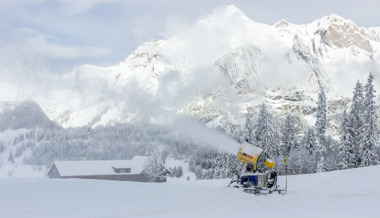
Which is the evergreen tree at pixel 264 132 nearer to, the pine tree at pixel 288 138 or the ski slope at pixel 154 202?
the pine tree at pixel 288 138

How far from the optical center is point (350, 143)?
5362cm

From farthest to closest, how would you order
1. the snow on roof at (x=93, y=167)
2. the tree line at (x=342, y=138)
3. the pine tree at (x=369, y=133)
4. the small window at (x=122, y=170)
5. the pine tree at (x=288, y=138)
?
the small window at (x=122, y=170), the snow on roof at (x=93, y=167), the pine tree at (x=288, y=138), the tree line at (x=342, y=138), the pine tree at (x=369, y=133)

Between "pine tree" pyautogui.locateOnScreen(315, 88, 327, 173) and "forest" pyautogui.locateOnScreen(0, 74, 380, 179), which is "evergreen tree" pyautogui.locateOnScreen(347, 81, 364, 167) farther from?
"pine tree" pyautogui.locateOnScreen(315, 88, 327, 173)

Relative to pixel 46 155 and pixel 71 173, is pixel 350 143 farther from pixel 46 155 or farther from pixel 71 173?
pixel 46 155

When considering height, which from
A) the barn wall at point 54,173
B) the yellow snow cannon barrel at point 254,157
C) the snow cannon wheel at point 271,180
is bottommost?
the barn wall at point 54,173

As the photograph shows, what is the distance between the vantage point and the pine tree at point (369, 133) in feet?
165

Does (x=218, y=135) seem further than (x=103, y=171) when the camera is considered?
No

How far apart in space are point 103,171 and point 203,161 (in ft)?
235

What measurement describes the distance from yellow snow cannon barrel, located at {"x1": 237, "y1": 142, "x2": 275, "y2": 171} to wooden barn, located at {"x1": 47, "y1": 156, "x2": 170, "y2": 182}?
64.8 metres

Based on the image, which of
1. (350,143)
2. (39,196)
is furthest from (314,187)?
(350,143)

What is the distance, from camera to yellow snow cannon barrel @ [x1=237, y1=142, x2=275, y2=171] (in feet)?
77.0

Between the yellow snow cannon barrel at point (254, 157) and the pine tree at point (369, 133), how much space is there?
3256cm

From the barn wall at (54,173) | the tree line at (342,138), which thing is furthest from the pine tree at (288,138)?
the barn wall at (54,173)

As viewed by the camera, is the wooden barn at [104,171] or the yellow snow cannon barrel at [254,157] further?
the wooden barn at [104,171]
